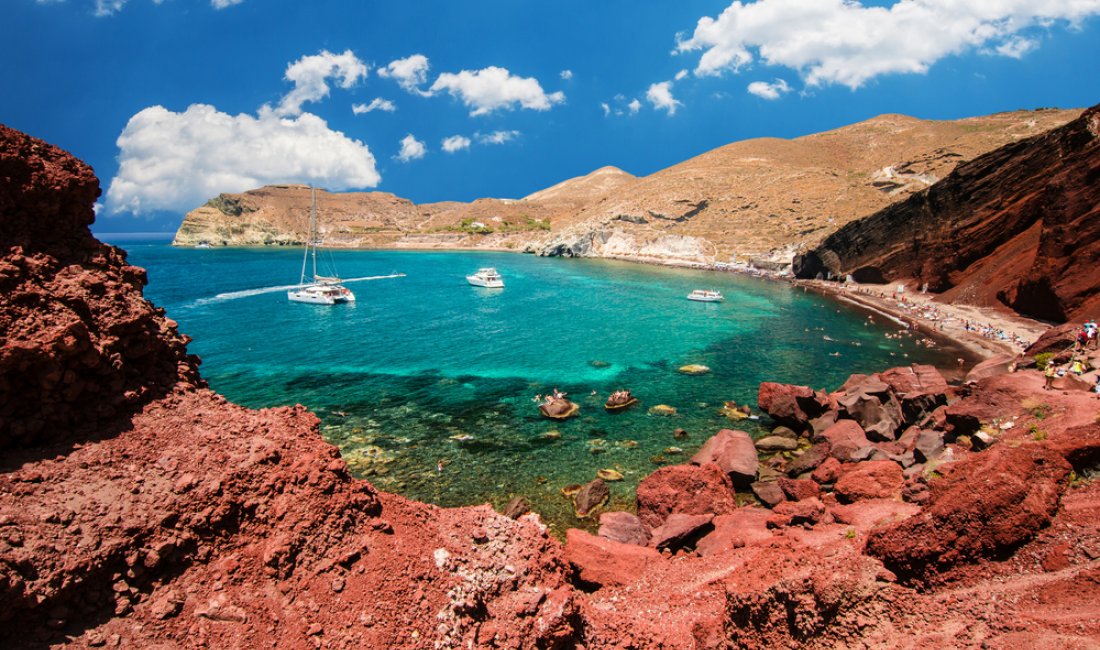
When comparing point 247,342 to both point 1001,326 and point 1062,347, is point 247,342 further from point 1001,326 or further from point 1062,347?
point 1001,326

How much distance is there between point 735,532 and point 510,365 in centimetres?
2374

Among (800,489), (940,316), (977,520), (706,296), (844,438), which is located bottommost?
(800,489)

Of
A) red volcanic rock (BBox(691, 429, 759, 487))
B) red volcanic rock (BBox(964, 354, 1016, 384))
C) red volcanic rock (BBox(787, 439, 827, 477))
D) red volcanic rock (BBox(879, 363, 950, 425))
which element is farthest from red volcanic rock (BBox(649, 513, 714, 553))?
red volcanic rock (BBox(964, 354, 1016, 384))

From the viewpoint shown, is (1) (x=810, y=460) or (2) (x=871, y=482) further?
(1) (x=810, y=460)

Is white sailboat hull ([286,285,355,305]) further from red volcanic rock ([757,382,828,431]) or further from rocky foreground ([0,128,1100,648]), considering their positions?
rocky foreground ([0,128,1100,648])

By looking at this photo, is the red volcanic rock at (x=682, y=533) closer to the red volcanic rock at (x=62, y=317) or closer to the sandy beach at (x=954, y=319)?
the red volcanic rock at (x=62, y=317)

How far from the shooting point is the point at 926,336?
4450cm

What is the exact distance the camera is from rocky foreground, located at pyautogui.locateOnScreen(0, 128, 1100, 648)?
20.2 ft

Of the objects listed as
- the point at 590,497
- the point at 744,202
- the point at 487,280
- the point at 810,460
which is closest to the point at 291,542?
the point at 590,497

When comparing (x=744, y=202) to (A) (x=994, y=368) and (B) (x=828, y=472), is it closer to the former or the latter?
(A) (x=994, y=368)

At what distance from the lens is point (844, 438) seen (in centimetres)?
2050

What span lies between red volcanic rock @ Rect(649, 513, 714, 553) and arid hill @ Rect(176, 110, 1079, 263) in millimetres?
93055

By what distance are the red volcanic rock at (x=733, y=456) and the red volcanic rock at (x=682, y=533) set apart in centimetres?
429

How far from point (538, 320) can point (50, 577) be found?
156 feet
